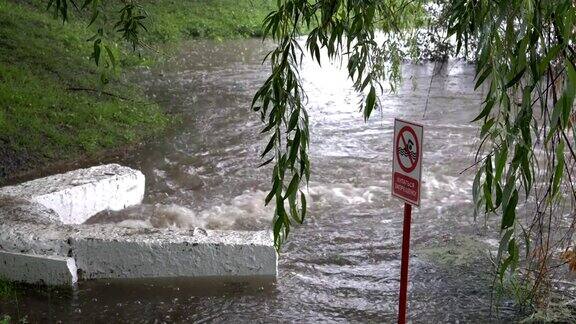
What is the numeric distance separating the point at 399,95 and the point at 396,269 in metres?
8.30

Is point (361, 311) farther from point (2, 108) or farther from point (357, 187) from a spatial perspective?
point (2, 108)

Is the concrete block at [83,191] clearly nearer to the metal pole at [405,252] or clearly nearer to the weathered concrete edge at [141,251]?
the weathered concrete edge at [141,251]

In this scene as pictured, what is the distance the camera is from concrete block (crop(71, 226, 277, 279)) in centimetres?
574

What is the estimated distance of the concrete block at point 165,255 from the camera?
5742mm

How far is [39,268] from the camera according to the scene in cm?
561

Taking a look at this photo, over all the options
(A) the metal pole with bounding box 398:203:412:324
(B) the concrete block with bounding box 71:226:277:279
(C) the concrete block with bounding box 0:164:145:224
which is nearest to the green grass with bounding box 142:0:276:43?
(C) the concrete block with bounding box 0:164:145:224

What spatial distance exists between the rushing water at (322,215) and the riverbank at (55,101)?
68cm

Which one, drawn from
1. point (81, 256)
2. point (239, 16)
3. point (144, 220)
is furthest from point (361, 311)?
point (239, 16)

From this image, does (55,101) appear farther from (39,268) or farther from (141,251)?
(141,251)

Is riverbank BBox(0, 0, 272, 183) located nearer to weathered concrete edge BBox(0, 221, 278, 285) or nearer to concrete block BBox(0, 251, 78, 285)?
weathered concrete edge BBox(0, 221, 278, 285)

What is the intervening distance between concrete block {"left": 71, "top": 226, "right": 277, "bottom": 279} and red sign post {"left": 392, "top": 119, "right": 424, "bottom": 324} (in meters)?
1.98

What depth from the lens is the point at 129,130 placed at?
10.9m

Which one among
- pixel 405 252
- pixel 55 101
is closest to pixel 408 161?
pixel 405 252

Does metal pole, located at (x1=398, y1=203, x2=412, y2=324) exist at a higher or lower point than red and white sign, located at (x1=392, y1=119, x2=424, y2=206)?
lower
